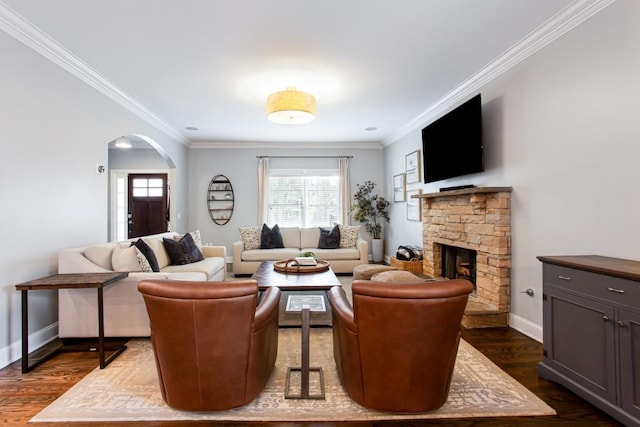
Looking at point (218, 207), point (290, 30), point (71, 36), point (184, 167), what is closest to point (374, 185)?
point (218, 207)

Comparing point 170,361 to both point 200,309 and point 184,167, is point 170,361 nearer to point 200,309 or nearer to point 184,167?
Answer: point 200,309

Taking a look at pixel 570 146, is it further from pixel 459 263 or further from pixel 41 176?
pixel 41 176

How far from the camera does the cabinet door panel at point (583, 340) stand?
1859 millimetres

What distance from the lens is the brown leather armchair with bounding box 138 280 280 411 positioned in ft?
5.64

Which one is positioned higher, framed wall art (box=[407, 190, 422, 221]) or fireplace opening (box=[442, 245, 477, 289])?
framed wall art (box=[407, 190, 422, 221])

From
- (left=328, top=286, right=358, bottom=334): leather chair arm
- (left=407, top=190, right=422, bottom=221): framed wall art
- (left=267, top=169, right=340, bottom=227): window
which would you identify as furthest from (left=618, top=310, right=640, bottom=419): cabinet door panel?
(left=267, top=169, right=340, bottom=227): window

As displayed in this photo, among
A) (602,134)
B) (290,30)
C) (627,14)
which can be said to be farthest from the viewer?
(290,30)

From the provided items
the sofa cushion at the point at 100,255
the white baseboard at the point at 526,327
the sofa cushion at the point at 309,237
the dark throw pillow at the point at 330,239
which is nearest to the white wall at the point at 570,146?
the white baseboard at the point at 526,327

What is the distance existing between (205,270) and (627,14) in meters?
4.47

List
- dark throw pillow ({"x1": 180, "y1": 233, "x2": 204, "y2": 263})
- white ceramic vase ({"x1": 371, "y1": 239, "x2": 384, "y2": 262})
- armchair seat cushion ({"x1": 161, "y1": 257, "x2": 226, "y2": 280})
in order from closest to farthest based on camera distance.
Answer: armchair seat cushion ({"x1": 161, "y1": 257, "x2": 226, "y2": 280}) → dark throw pillow ({"x1": 180, "y1": 233, "x2": 204, "y2": 263}) → white ceramic vase ({"x1": 371, "y1": 239, "x2": 384, "y2": 262})

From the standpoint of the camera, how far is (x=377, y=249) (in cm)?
705

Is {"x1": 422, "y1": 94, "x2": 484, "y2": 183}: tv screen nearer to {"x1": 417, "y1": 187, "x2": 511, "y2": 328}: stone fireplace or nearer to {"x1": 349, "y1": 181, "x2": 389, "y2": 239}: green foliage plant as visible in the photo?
{"x1": 417, "y1": 187, "x2": 511, "y2": 328}: stone fireplace

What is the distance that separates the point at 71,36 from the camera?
284cm

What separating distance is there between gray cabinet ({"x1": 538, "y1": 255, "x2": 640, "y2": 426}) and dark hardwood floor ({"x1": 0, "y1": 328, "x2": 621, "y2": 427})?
0.33 ft
